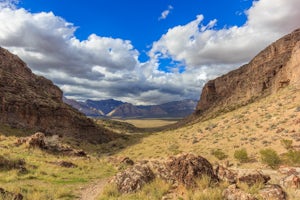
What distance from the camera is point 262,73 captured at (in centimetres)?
9238

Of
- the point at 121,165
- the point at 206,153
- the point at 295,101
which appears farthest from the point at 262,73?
the point at 121,165

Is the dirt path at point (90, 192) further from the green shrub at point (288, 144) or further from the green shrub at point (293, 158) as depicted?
the green shrub at point (288, 144)

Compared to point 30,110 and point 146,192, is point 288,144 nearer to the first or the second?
point 146,192

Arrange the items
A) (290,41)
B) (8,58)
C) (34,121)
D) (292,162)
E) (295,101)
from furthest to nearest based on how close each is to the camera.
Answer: (290,41) → (8,58) → (34,121) → (295,101) → (292,162)

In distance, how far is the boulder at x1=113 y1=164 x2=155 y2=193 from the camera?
10.7 metres

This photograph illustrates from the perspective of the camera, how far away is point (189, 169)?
1071 cm

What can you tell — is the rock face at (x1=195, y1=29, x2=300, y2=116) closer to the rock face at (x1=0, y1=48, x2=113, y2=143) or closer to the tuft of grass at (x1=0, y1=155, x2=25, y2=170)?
the rock face at (x1=0, y1=48, x2=113, y2=143)

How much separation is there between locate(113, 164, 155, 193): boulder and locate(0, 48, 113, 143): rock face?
49.6 meters

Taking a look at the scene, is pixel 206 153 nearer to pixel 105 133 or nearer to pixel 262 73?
pixel 105 133

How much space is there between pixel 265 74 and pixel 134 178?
296ft

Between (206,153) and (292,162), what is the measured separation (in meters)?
12.1

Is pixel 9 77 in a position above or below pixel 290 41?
below

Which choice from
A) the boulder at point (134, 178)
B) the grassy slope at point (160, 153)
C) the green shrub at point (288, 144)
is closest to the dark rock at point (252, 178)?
the grassy slope at point (160, 153)

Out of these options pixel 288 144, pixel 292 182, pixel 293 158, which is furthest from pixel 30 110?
pixel 292 182
